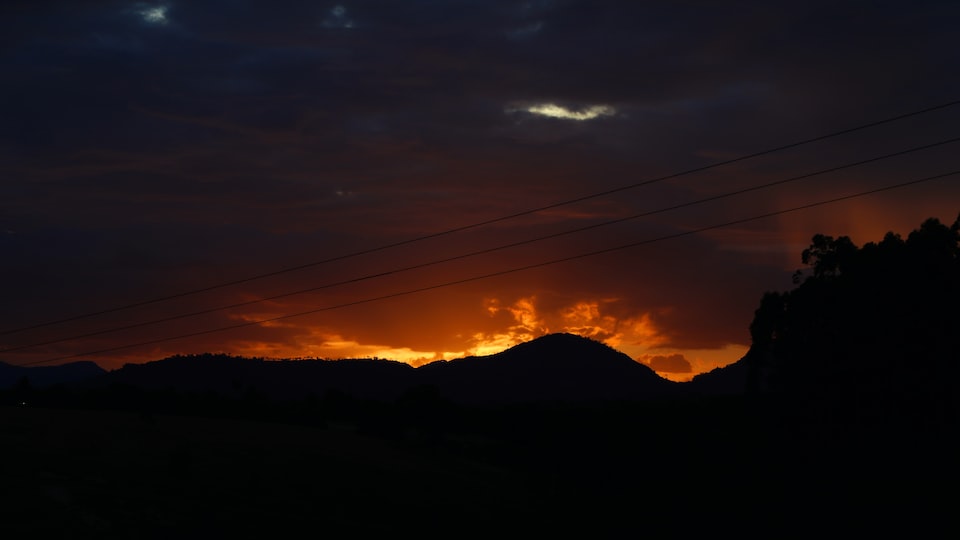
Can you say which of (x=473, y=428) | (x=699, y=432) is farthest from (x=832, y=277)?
(x=473, y=428)

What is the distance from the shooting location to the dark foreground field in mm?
35719

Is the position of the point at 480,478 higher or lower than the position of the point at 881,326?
lower

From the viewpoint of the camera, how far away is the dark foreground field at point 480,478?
3572 centimetres

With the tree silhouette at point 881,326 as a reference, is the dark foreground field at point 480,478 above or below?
below

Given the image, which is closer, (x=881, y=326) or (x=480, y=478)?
(x=480, y=478)

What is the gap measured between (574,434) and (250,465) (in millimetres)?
52191

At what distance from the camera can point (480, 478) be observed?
61.8 m

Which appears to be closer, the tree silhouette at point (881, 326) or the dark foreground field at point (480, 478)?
the dark foreground field at point (480, 478)

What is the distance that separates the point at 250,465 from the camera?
46.7 m

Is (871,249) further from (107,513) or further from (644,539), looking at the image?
(107,513)

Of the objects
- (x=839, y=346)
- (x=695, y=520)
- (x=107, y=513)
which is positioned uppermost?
(x=839, y=346)

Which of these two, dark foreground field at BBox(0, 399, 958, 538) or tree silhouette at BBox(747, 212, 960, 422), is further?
tree silhouette at BBox(747, 212, 960, 422)

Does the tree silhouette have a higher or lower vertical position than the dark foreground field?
higher

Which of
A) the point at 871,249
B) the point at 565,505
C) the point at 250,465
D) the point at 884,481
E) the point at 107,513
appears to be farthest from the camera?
the point at 871,249
